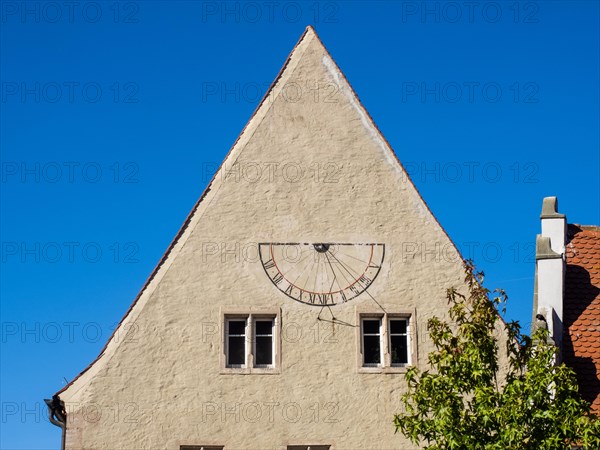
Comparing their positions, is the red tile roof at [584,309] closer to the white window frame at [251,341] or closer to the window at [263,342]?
the white window frame at [251,341]

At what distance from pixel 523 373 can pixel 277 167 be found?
7.19 m

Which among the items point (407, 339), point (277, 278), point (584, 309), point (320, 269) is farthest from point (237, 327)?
point (584, 309)

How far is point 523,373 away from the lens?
89.9 feet

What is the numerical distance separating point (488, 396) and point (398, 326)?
418 centimetres

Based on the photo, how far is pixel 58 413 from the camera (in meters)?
27.6

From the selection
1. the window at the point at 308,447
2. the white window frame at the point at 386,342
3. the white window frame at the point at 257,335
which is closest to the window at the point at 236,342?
the white window frame at the point at 257,335

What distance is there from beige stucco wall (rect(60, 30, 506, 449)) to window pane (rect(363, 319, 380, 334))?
34 centimetres

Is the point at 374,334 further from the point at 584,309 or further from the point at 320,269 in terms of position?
the point at 584,309

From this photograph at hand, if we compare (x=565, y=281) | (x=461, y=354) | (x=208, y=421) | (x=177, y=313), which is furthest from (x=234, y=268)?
(x=565, y=281)

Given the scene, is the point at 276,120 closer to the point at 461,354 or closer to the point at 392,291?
the point at 392,291

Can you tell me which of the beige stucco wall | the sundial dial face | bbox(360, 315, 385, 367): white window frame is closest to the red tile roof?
the beige stucco wall

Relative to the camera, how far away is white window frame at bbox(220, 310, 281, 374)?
27.4 m

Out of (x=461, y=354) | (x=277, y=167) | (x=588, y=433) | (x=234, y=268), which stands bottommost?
(x=588, y=433)

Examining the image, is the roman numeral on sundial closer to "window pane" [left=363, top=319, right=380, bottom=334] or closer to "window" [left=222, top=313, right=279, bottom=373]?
"window" [left=222, top=313, right=279, bottom=373]
